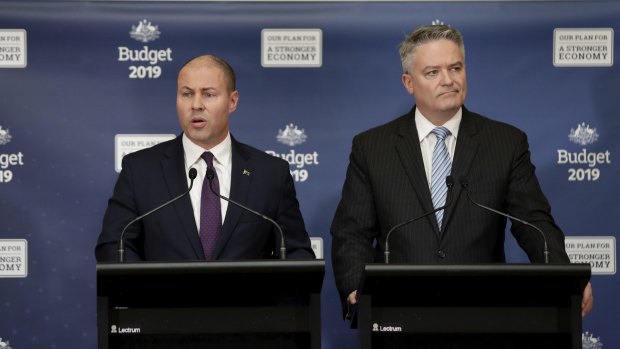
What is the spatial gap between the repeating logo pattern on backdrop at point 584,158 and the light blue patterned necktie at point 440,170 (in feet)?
3.71

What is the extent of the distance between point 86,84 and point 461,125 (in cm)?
188

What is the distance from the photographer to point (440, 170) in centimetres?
399

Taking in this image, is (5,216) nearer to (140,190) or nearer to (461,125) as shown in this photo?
(140,190)

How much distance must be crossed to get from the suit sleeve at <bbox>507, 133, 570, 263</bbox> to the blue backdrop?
1024 mm

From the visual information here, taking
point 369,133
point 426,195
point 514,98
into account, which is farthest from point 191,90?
point 514,98

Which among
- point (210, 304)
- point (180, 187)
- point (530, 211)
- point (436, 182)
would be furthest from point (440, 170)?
point (210, 304)

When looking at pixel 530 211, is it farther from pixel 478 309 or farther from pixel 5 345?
pixel 5 345

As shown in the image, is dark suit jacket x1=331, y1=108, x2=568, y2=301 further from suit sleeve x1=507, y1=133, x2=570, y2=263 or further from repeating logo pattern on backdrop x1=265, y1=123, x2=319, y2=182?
repeating logo pattern on backdrop x1=265, y1=123, x2=319, y2=182

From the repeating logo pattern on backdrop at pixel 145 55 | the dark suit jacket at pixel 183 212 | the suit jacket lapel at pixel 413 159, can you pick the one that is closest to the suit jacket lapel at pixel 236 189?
A: the dark suit jacket at pixel 183 212

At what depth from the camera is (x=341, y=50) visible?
A: 16.3ft

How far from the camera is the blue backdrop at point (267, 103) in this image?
4.87 m

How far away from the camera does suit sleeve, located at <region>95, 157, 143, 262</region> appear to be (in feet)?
12.8

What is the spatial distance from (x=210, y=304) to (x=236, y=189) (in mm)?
1164

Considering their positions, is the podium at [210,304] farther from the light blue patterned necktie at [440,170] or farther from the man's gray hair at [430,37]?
the man's gray hair at [430,37]
